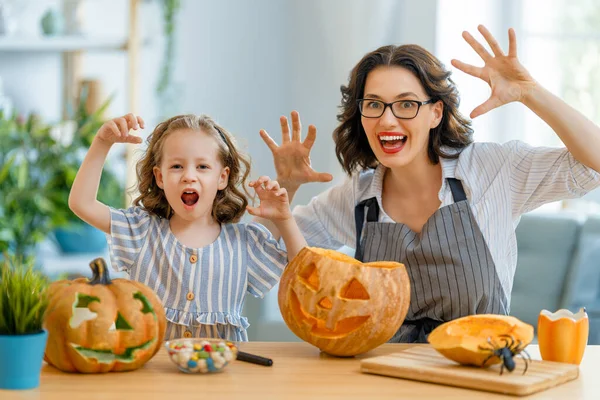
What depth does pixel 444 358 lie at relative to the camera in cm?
130

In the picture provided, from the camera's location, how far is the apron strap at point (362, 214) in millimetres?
1865

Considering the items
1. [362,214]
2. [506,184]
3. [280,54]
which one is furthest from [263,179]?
[280,54]

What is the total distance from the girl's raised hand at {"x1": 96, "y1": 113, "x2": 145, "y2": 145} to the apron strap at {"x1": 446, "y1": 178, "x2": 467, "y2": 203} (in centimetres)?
71

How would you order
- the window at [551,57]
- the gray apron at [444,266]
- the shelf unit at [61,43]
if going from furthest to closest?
the shelf unit at [61,43] < the window at [551,57] < the gray apron at [444,266]

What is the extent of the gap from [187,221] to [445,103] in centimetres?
65

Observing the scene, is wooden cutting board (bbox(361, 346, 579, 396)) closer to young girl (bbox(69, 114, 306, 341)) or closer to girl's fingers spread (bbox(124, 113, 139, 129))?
young girl (bbox(69, 114, 306, 341))

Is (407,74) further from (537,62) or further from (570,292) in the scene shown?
(537,62)

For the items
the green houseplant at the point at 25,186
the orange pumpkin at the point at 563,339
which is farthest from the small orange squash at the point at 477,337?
the green houseplant at the point at 25,186

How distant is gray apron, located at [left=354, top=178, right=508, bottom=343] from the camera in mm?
1740

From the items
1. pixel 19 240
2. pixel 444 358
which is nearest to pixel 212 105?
pixel 19 240

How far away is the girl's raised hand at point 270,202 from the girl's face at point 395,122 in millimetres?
273

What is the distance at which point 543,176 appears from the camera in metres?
1.80

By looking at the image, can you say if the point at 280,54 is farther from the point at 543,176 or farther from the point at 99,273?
the point at 99,273

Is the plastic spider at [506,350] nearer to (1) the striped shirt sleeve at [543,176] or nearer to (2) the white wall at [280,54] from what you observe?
(1) the striped shirt sleeve at [543,176]
